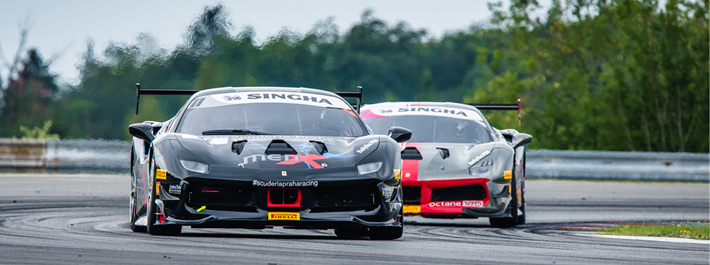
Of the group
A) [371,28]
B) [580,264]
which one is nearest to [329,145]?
[580,264]

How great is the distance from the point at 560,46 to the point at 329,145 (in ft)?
102

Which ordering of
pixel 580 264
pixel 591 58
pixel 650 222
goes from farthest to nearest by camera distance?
pixel 591 58
pixel 650 222
pixel 580 264

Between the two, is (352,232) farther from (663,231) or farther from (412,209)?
(663,231)

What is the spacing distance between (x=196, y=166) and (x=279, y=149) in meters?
0.56

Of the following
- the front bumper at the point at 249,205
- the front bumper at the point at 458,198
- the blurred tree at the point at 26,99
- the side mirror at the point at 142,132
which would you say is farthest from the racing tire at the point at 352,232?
the blurred tree at the point at 26,99

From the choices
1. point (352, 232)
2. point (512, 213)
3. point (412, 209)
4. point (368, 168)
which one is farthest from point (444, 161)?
point (368, 168)

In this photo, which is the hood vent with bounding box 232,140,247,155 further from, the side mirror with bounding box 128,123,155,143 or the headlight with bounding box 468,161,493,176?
the headlight with bounding box 468,161,493,176

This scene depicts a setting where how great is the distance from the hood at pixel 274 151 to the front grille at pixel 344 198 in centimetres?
16

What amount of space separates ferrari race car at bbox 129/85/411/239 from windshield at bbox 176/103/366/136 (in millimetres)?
20

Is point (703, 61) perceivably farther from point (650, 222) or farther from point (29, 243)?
point (29, 243)

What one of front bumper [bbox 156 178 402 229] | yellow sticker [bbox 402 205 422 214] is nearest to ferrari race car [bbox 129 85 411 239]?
front bumper [bbox 156 178 402 229]

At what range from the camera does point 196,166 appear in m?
7.09

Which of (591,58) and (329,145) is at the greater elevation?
(591,58)

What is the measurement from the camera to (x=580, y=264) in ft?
20.8
